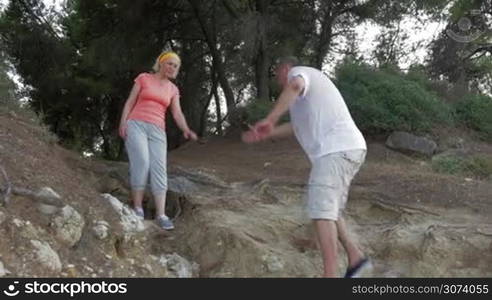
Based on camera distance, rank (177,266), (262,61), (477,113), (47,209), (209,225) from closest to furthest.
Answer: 1. (47,209)
2. (177,266)
3. (209,225)
4. (477,113)
5. (262,61)

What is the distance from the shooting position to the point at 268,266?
4887 mm

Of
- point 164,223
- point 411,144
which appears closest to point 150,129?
point 164,223

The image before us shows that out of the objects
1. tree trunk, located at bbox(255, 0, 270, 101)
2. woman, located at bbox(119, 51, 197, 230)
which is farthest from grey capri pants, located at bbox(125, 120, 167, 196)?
tree trunk, located at bbox(255, 0, 270, 101)

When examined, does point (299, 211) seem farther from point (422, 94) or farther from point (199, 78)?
point (199, 78)

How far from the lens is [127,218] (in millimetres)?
5250

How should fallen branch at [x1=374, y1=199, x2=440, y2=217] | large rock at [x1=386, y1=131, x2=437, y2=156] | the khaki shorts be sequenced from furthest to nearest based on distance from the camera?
large rock at [x1=386, y1=131, x2=437, y2=156]
fallen branch at [x1=374, y1=199, x2=440, y2=217]
the khaki shorts

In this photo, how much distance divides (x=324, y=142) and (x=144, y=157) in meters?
1.98

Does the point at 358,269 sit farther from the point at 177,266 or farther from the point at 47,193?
the point at 47,193

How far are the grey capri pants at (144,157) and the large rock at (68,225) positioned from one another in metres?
0.97

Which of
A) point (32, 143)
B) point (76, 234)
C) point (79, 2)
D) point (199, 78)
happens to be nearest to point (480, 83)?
point (199, 78)

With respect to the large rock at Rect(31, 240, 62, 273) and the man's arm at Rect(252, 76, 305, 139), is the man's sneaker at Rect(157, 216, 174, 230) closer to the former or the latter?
the large rock at Rect(31, 240, 62, 273)

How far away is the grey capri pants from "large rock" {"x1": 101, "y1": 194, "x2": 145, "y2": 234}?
9.6 inches

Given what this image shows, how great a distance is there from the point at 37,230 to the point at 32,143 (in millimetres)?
2204

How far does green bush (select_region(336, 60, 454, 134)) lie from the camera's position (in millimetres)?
11773
